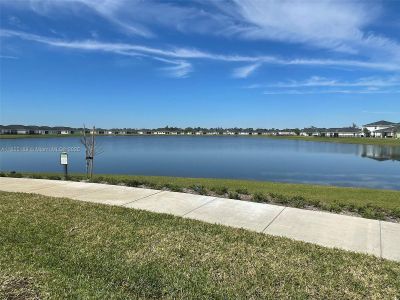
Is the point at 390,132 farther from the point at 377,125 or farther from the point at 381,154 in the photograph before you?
the point at 381,154

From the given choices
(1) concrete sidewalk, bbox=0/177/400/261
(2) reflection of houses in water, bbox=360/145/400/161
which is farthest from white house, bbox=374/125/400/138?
(1) concrete sidewalk, bbox=0/177/400/261

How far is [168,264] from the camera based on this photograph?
201 inches

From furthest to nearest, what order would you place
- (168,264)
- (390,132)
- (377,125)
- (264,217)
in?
(377,125) < (390,132) < (264,217) < (168,264)

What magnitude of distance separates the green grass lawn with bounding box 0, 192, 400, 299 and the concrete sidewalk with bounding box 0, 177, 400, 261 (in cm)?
61

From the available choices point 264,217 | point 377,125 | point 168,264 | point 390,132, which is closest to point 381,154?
point 264,217

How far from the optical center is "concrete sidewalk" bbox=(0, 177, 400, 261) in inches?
249

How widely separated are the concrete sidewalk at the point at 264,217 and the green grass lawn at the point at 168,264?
611mm

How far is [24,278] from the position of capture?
4504 mm

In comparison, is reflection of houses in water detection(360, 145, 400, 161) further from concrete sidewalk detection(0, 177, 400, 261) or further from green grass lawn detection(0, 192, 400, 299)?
green grass lawn detection(0, 192, 400, 299)

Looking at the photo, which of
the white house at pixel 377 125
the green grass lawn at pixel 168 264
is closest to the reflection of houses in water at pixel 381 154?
the green grass lawn at pixel 168 264

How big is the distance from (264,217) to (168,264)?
3.24 m

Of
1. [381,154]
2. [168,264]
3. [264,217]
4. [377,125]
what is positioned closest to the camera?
[168,264]

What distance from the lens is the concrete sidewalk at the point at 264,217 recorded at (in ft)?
20.8

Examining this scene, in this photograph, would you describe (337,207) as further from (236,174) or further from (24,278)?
(236,174)
